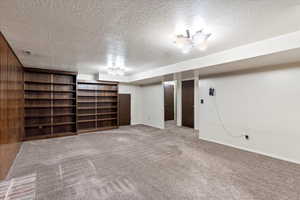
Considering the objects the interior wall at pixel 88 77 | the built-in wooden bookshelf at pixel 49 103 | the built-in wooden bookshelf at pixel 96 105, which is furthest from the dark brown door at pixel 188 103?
the built-in wooden bookshelf at pixel 49 103

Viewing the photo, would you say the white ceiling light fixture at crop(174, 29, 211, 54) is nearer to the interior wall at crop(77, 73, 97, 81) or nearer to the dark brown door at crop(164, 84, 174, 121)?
the interior wall at crop(77, 73, 97, 81)

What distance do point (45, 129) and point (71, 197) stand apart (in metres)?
4.15

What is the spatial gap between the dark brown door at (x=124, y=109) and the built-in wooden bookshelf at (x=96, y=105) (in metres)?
0.53

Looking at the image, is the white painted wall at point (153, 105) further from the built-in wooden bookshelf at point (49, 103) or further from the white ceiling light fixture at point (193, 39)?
the white ceiling light fixture at point (193, 39)

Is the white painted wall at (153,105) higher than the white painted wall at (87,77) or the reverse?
the reverse

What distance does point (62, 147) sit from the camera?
159 inches

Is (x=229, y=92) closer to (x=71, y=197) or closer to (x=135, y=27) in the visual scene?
(x=135, y=27)

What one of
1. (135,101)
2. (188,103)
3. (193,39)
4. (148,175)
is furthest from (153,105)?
(193,39)

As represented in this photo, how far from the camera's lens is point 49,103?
5156 millimetres

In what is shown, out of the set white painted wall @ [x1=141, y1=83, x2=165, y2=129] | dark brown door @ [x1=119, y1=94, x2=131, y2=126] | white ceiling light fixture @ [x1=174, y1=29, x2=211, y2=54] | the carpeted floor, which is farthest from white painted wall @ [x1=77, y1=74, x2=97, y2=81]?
white ceiling light fixture @ [x1=174, y1=29, x2=211, y2=54]

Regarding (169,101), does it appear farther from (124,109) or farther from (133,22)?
(133,22)

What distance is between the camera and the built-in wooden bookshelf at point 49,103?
190 inches

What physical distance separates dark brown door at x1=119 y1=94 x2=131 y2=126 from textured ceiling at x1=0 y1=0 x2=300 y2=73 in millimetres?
4277

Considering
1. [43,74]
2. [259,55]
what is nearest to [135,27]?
[259,55]
